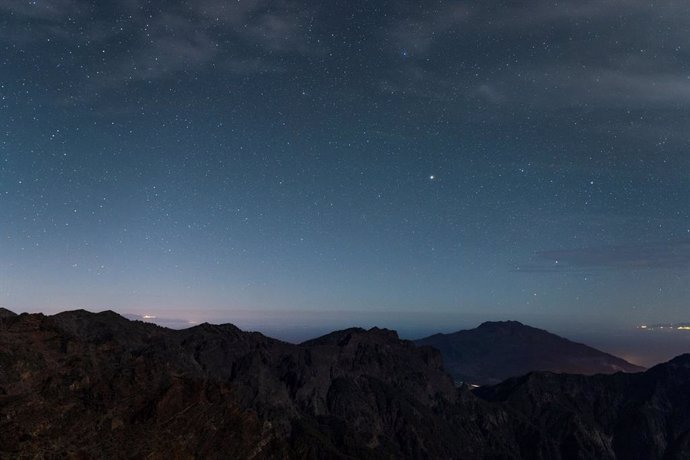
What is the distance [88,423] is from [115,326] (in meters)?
86.4

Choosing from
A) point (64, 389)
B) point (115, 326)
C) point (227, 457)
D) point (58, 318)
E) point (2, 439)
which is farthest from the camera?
Result: point (115, 326)

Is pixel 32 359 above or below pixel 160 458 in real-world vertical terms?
above

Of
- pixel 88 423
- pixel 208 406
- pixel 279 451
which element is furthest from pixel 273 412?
pixel 88 423

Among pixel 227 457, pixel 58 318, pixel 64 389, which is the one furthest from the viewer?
pixel 58 318

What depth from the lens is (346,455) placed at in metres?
178

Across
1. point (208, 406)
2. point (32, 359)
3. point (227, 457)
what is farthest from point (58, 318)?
point (227, 457)

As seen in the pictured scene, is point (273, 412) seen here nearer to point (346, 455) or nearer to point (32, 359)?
point (346, 455)

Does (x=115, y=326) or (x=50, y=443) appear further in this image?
(x=115, y=326)

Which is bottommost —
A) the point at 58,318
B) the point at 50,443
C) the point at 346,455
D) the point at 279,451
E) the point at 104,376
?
the point at 346,455

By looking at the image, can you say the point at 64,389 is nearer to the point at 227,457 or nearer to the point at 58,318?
the point at 227,457

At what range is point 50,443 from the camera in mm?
100000

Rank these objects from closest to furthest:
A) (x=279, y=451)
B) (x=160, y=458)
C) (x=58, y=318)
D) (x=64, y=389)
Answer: (x=160, y=458), (x=64, y=389), (x=279, y=451), (x=58, y=318)

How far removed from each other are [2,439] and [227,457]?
157 feet

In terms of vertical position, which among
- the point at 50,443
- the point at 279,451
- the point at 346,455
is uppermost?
the point at 50,443
